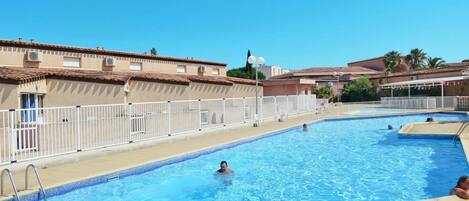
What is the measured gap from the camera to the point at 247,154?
47.3 feet

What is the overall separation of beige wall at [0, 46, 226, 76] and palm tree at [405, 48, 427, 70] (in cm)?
5385

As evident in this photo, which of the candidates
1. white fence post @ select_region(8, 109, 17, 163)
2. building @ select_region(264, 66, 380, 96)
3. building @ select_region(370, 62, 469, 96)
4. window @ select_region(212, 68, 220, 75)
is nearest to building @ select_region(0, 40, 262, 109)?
white fence post @ select_region(8, 109, 17, 163)

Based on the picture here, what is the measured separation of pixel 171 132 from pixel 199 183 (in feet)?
19.4

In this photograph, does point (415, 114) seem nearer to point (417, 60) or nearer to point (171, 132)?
point (171, 132)

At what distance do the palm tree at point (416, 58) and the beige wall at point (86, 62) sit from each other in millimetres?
53854

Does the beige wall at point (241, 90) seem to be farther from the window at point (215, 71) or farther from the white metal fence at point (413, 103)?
the white metal fence at point (413, 103)

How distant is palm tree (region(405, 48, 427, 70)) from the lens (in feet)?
240

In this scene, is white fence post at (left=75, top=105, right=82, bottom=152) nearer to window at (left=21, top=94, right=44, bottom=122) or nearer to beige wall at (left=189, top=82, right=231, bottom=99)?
window at (left=21, top=94, right=44, bottom=122)

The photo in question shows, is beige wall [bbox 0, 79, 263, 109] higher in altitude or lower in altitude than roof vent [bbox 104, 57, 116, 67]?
lower

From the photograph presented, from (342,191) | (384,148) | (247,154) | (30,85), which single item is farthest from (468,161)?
(30,85)

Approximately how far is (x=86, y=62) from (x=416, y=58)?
6653cm

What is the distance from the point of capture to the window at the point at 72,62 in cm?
2116

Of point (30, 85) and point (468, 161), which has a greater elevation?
point (30, 85)

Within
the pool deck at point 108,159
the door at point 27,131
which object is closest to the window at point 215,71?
the pool deck at point 108,159
